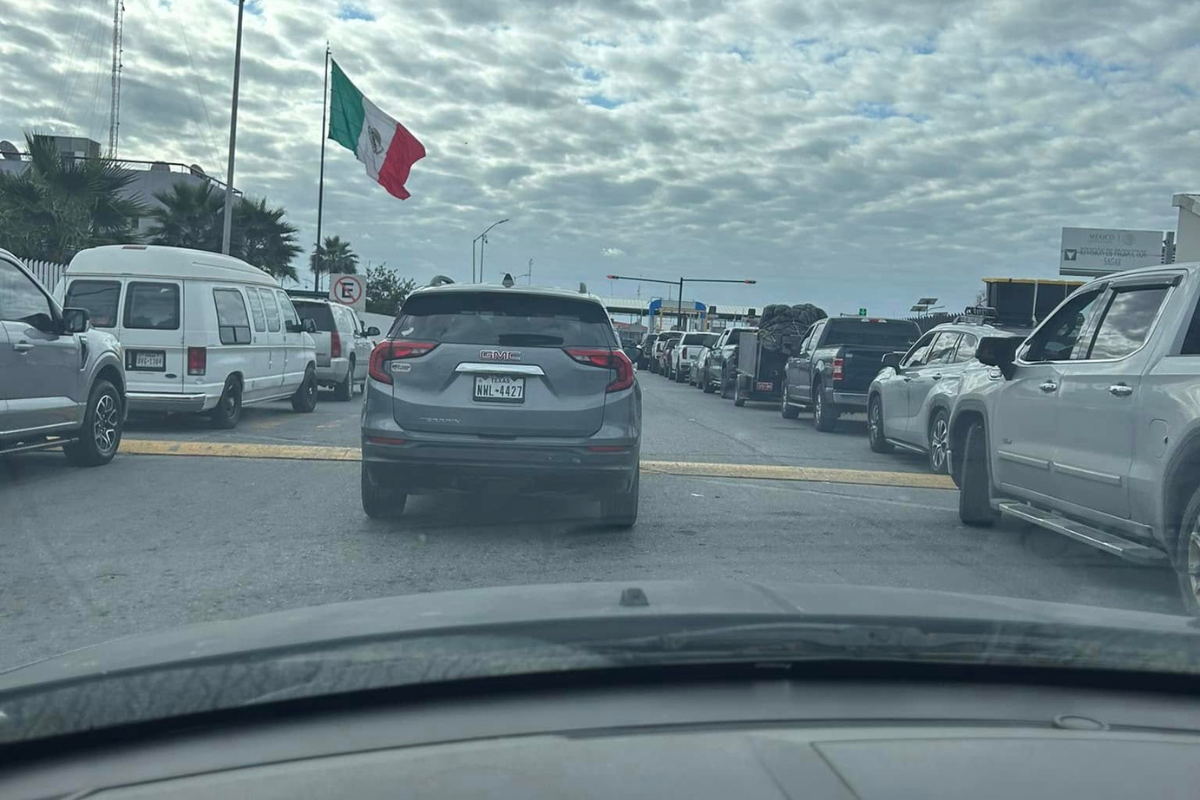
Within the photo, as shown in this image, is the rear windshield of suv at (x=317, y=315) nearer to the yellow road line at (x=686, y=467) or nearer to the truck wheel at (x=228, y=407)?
the truck wheel at (x=228, y=407)

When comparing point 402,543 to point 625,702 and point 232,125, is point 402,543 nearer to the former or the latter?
point 625,702

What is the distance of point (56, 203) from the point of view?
23125 millimetres

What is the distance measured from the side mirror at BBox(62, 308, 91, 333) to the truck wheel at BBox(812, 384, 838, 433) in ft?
34.9

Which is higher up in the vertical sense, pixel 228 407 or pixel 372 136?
pixel 372 136

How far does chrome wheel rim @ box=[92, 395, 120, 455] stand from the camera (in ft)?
34.5

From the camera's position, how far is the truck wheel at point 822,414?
17.0 metres

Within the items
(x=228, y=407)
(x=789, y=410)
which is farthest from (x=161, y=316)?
(x=789, y=410)

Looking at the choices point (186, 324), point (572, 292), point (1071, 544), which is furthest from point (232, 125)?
point (1071, 544)

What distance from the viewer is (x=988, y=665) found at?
2.17 m

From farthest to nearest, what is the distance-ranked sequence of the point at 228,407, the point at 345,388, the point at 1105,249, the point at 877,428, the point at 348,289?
the point at 1105,249 < the point at 348,289 < the point at 345,388 < the point at 877,428 < the point at 228,407

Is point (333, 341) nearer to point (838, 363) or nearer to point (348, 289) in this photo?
point (838, 363)

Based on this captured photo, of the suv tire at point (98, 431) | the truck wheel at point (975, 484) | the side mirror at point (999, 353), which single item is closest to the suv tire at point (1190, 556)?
the side mirror at point (999, 353)

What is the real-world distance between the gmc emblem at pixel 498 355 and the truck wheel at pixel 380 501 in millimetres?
1165

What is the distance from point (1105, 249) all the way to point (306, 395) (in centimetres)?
3846
